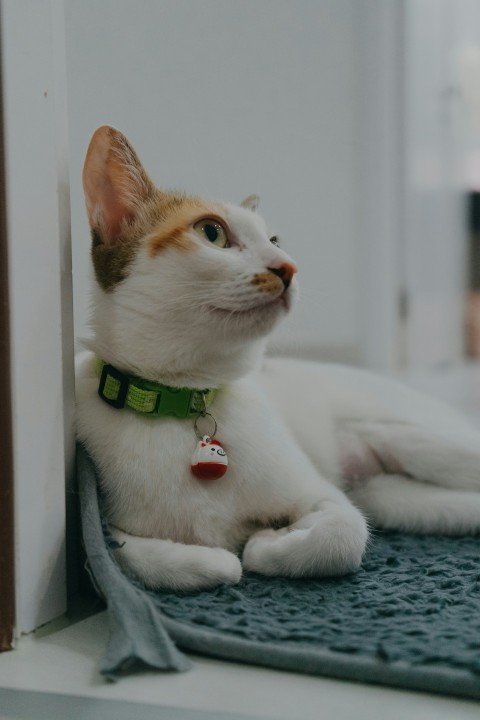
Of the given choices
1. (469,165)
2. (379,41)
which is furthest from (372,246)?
(469,165)

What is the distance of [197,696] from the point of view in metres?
0.61

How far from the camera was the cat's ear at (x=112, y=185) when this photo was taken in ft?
2.79

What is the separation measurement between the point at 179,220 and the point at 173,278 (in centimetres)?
8

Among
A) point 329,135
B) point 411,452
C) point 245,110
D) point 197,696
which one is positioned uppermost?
point 329,135

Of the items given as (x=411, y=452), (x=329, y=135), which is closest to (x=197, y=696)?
(x=411, y=452)

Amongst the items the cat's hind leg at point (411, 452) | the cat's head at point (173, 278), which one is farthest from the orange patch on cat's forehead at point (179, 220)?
the cat's hind leg at point (411, 452)

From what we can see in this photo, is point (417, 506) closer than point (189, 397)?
No

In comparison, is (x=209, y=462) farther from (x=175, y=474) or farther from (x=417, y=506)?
(x=417, y=506)

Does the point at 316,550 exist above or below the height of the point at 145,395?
below

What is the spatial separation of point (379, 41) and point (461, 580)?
94.9 inches

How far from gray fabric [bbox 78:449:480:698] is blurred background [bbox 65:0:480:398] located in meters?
0.31

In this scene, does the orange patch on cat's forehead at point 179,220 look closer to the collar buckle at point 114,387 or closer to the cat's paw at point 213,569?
the collar buckle at point 114,387

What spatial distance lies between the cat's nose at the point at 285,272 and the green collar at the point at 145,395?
165mm

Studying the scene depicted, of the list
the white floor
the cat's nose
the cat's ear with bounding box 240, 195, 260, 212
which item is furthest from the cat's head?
the white floor
